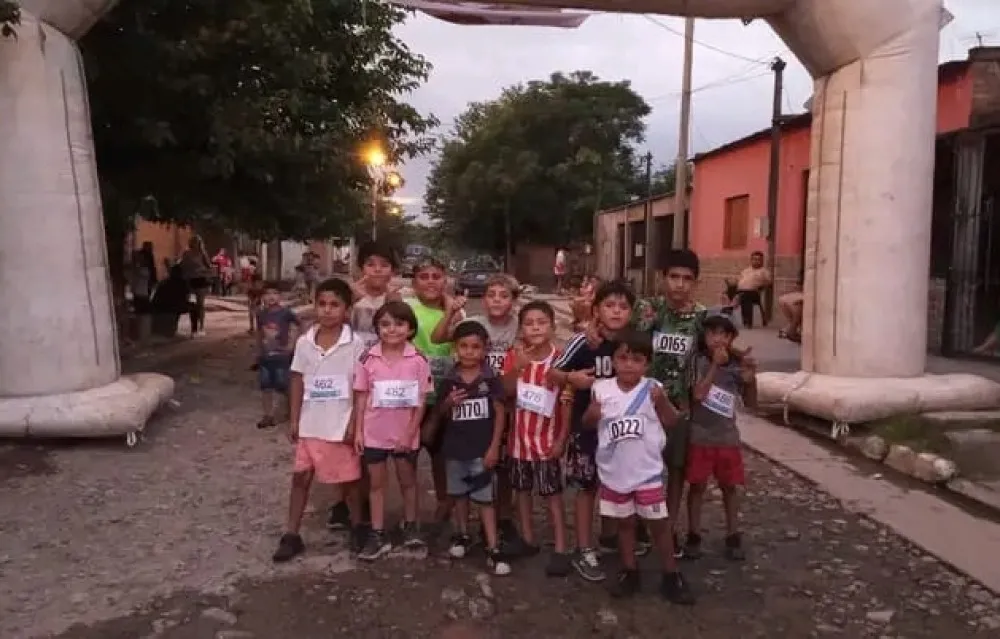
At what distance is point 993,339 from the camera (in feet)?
35.7

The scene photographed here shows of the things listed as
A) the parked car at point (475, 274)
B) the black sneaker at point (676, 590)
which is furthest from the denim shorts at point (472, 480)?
the parked car at point (475, 274)

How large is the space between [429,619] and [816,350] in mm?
4903

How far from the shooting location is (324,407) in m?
4.82

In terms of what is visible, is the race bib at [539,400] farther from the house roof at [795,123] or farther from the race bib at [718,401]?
the house roof at [795,123]

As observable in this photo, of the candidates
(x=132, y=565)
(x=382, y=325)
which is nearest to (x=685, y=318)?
(x=382, y=325)

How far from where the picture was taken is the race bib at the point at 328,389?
15.8 feet

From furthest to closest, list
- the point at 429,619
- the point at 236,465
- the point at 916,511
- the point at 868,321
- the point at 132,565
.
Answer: the point at 868,321, the point at 236,465, the point at 916,511, the point at 132,565, the point at 429,619

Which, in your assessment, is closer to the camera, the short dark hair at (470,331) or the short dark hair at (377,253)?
the short dark hair at (470,331)

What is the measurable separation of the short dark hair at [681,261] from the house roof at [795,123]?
754 cm

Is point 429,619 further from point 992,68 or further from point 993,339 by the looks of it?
point 992,68

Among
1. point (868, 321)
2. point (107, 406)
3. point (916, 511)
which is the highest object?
point (868, 321)

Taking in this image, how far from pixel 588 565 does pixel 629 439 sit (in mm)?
716

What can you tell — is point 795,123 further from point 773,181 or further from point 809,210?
point 809,210

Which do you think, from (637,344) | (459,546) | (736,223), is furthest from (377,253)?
(736,223)
